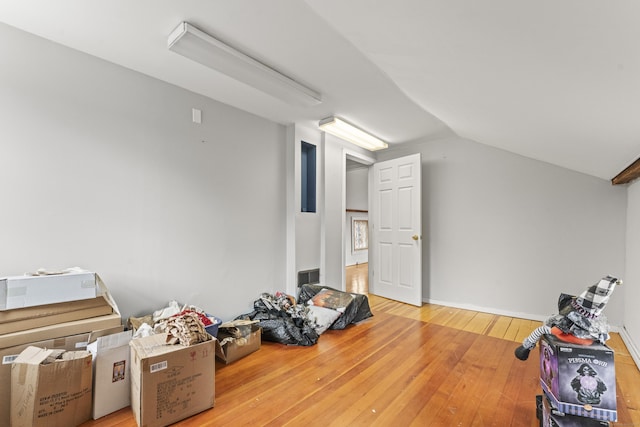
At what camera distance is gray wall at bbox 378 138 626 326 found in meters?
3.10

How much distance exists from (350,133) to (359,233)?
4.75 m

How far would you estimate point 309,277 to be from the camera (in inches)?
145

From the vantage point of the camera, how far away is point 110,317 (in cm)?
187

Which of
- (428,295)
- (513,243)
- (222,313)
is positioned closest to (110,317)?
(222,313)

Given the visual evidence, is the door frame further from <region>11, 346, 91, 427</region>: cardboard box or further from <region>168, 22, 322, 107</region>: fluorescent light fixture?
<region>11, 346, 91, 427</region>: cardboard box

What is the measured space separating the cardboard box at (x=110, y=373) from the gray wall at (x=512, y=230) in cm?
378

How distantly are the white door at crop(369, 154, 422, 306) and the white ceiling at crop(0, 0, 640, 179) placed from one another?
1409mm

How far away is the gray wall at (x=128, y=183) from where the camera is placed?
74.7 inches

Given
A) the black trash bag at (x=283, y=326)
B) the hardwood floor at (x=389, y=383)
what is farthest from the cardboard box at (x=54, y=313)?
the black trash bag at (x=283, y=326)

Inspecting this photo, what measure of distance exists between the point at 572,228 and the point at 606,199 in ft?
1.40

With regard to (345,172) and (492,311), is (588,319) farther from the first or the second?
(345,172)

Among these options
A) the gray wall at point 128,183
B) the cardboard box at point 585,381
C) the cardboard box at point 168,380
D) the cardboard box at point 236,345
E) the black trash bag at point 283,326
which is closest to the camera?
the cardboard box at point 585,381

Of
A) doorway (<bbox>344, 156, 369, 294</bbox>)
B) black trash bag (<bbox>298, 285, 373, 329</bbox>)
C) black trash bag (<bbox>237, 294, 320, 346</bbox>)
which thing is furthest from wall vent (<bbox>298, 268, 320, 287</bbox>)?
doorway (<bbox>344, 156, 369, 294</bbox>)

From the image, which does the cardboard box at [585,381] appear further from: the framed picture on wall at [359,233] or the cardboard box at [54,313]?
the framed picture on wall at [359,233]
